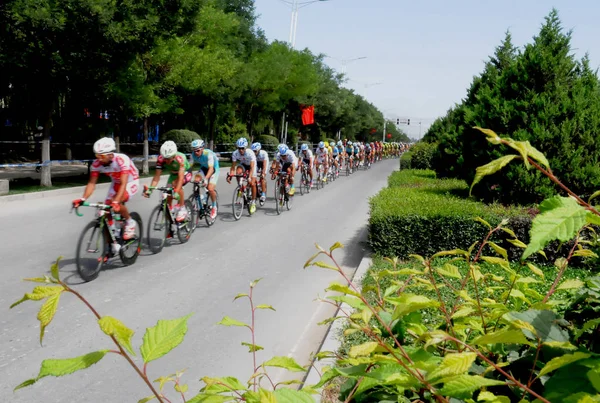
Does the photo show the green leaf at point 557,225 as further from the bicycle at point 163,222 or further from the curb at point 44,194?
the curb at point 44,194

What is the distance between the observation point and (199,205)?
11.8 metres

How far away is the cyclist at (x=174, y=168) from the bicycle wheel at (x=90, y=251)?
6.19 feet

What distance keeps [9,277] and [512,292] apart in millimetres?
7476

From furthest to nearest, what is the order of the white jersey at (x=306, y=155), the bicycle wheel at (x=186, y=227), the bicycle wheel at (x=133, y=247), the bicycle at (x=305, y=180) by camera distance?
the white jersey at (x=306, y=155)
the bicycle at (x=305, y=180)
the bicycle wheel at (x=186, y=227)
the bicycle wheel at (x=133, y=247)

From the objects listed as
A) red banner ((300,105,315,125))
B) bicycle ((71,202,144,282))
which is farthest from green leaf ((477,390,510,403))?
red banner ((300,105,315,125))

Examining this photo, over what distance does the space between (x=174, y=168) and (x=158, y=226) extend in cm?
113

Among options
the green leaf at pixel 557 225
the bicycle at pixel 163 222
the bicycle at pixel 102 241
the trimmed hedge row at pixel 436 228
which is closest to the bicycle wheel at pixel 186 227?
the bicycle at pixel 163 222

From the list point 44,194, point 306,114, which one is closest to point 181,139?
point 44,194

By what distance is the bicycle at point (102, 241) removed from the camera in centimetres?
755

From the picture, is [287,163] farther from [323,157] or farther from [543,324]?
[543,324]

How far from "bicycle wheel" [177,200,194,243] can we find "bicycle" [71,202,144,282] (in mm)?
1706

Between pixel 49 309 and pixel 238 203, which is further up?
pixel 49 309

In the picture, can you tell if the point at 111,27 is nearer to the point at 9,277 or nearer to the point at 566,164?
the point at 9,277

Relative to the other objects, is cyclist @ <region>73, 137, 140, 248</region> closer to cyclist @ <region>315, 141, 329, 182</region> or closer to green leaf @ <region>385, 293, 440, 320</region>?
green leaf @ <region>385, 293, 440, 320</region>
